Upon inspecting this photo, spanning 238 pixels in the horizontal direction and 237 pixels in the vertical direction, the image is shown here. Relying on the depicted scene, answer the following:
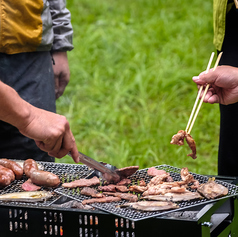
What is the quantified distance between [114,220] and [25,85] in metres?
1.54

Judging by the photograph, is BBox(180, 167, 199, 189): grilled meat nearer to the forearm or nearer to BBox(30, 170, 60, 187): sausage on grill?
BBox(30, 170, 60, 187): sausage on grill

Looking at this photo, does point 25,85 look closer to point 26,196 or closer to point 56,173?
point 56,173

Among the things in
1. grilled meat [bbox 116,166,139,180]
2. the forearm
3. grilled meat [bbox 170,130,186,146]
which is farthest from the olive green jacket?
the forearm

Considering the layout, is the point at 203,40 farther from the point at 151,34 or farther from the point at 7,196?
the point at 7,196

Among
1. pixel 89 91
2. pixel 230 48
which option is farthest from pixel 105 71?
pixel 230 48

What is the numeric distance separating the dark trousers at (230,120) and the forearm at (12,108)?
1805mm

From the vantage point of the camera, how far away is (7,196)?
2.42 metres

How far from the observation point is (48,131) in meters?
2.29

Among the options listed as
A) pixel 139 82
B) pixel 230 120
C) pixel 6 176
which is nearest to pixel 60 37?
pixel 6 176

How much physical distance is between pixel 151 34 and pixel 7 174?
235 inches

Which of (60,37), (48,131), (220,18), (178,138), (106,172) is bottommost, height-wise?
(106,172)

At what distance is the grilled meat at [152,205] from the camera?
2.20m

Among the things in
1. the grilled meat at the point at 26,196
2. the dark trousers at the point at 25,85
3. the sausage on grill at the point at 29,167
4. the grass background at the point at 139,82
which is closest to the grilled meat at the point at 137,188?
the grilled meat at the point at 26,196

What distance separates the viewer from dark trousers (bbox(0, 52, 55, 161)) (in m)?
3.25
